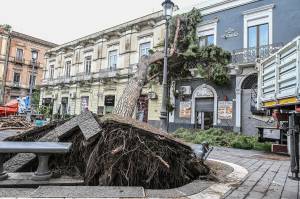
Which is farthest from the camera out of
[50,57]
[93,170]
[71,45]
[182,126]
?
[50,57]

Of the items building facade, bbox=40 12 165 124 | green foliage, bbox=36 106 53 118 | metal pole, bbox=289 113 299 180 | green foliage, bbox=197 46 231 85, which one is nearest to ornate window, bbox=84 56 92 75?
building facade, bbox=40 12 165 124

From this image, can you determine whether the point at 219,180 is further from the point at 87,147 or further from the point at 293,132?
the point at 87,147

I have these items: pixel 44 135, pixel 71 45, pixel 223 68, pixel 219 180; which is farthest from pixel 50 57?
pixel 219 180

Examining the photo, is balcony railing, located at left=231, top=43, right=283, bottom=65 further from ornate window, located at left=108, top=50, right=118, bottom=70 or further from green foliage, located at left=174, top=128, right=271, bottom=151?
ornate window, located at left=108, top=50, right=118, bottom=70

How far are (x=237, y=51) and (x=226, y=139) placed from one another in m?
5.50

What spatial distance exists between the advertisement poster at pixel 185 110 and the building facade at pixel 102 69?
202cm

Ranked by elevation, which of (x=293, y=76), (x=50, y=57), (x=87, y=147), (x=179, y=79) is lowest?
(x=87, y=147)

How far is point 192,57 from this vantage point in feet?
48.6

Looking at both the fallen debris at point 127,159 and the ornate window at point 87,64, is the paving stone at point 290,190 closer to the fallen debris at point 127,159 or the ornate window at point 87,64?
the fallen debris at point 127,159

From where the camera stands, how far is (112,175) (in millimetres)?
4172

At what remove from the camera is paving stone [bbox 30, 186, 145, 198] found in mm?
3477

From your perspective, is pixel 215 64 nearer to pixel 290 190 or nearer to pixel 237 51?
pixel 237 51

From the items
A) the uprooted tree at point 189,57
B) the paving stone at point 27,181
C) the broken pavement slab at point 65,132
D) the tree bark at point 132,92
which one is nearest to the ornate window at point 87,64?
the uprooted tree at point 189,57

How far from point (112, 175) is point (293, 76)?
3387 mm
